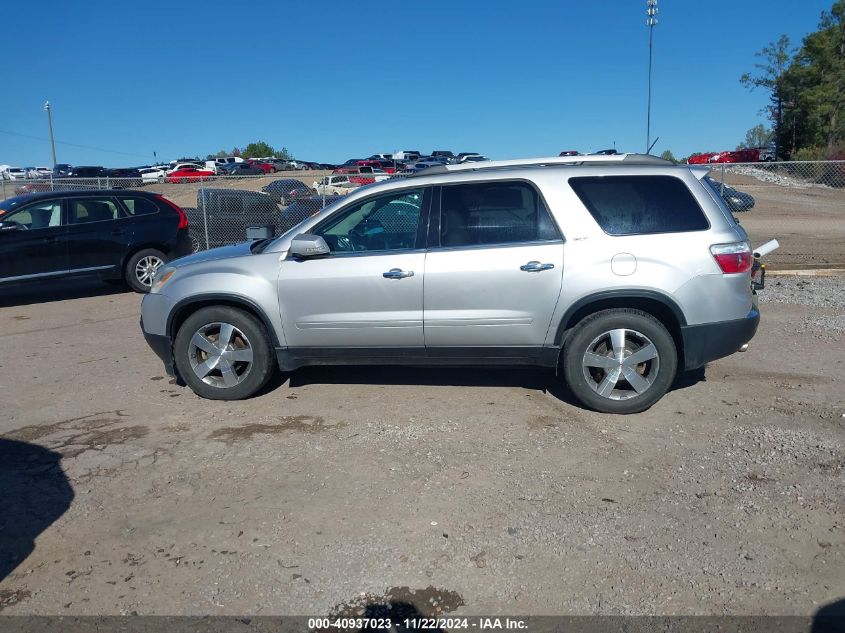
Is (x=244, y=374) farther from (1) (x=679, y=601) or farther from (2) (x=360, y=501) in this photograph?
(1) (x=679, y=601)

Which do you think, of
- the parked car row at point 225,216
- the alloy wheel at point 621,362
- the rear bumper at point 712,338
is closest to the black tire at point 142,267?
the parked car row at point 225,216

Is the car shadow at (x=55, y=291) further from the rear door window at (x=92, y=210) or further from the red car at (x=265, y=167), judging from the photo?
the red car at (x=265, y=167)

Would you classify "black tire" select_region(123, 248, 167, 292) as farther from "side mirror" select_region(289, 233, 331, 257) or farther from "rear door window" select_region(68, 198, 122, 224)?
"side mirror" select_region(289, 233, 331, 257)

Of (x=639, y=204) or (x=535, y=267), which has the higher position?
(x=639, y=204)

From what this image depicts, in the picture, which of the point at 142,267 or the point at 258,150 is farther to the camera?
the point at 258,150

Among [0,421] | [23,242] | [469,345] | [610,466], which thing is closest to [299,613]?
[610,466]

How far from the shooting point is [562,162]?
231 inches

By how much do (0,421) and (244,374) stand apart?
6.21 ft

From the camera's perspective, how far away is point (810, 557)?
11.8ft

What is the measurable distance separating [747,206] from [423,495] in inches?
907

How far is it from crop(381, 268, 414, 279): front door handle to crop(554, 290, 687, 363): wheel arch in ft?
3.92

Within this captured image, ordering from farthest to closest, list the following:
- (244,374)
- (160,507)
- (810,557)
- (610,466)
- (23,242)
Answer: (23,242) < (244,374) < (610,466) < (160,507) < (810,557)

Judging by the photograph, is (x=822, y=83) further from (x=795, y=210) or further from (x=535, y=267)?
(x=535, y=267)

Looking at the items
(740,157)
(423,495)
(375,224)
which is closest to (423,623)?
(423,495)
